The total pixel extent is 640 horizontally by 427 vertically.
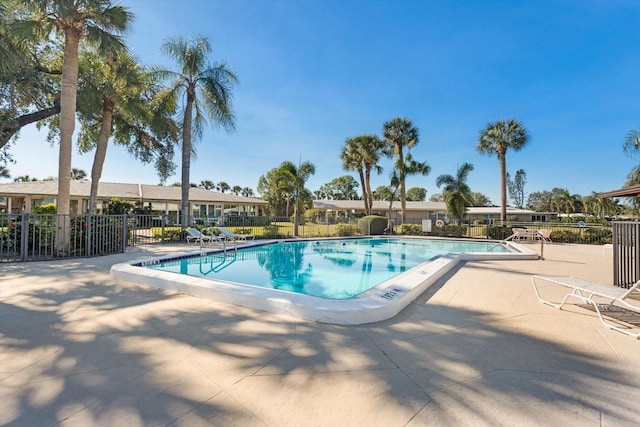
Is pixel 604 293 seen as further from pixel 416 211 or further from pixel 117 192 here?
pixel 416 211

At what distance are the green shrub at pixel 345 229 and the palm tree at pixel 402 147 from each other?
6467mm

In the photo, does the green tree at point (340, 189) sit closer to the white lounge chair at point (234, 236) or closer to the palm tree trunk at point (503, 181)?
the palm tree trunk at point (503, 181)

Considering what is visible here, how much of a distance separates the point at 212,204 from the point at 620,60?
30.0m

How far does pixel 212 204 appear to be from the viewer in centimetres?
2892

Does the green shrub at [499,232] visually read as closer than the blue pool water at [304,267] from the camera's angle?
No

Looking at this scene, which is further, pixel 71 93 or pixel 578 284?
pixel 71 93

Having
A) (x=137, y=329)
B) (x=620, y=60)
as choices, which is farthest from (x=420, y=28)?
(x=137, y=329)

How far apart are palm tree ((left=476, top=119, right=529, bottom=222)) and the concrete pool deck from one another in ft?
76.1

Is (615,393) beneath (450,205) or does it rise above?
beneath

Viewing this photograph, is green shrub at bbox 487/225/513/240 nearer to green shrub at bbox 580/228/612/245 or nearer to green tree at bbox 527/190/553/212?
green shrub at bbox 580/228/612/245

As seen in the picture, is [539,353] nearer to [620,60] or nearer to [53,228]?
[53,228]

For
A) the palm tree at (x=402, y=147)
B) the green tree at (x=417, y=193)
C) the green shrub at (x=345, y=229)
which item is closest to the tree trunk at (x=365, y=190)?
the palm tree at (x=402, y=147)

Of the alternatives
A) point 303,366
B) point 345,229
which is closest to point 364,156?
point 345,229

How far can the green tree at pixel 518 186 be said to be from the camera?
83750mm
